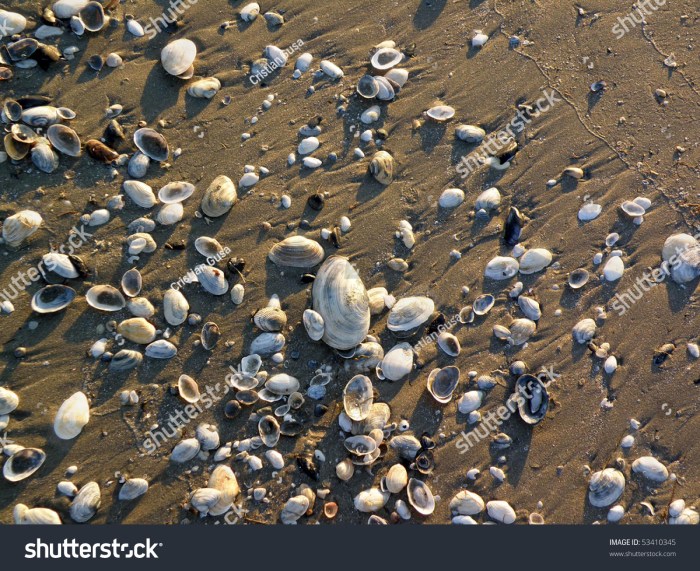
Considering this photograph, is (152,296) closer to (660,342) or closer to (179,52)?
(179,52)

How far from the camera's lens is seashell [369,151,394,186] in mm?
4844

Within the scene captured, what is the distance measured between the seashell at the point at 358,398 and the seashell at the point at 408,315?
53 centimetres

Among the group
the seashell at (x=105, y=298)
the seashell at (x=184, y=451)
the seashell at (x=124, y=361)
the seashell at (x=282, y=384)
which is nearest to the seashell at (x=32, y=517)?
the seashell at (x=184, y=451)

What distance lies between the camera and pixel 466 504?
443 centimetres

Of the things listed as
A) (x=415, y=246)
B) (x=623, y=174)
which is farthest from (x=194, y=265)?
(x=623, y=174)

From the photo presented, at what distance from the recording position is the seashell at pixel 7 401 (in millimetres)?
4172

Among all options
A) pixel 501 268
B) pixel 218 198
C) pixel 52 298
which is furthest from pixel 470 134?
pixel 52 298

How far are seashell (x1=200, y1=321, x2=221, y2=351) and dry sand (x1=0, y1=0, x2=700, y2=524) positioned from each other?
8 cm

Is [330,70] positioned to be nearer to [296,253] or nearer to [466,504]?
[296,253]

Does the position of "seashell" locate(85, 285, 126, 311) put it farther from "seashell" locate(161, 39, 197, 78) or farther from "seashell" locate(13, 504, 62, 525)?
"seashell" locate(161, 39, 197, 78)

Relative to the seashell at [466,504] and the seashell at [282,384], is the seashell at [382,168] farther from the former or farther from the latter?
the seashell at [466,504]

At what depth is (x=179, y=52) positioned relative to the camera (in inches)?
192

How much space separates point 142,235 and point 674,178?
5040mm

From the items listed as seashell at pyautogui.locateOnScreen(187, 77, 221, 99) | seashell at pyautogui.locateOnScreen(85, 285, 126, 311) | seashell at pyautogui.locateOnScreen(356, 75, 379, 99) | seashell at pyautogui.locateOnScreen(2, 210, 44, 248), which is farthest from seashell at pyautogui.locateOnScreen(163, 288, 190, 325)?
seashell at pyautogui.locateOnScreen(356, 75, 379, 99)
